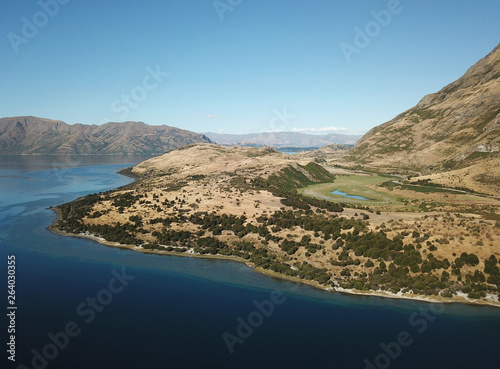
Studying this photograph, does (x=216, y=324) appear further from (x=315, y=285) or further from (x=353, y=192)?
(x=353, y=192)

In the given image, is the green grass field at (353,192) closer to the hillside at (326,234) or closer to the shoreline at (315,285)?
the hillside at (326,234)

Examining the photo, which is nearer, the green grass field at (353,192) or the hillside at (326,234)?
the hillside at (326,234)

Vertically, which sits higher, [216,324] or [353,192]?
[353,192]

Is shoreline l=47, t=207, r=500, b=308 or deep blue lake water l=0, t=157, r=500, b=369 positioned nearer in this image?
deep blue lake water l=0, t=157, r=500, b=369

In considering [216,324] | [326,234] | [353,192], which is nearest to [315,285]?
[326,234]

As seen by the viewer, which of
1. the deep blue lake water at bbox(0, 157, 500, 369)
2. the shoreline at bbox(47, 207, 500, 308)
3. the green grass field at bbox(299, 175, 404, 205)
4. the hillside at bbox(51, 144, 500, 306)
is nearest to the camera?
the deep blue lake water at bbox(0, 157, 500, 369)

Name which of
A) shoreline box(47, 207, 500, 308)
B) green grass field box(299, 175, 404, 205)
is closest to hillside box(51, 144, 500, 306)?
shoreline box(47, 207, 500, 308)

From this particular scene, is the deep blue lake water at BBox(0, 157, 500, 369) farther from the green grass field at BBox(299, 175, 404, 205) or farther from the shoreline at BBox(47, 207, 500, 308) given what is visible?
the green grass field at BBox(299, 175, 404, 205)

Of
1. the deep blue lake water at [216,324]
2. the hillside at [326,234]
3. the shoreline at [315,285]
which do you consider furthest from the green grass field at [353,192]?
the deep blue lake water at [216,324]
